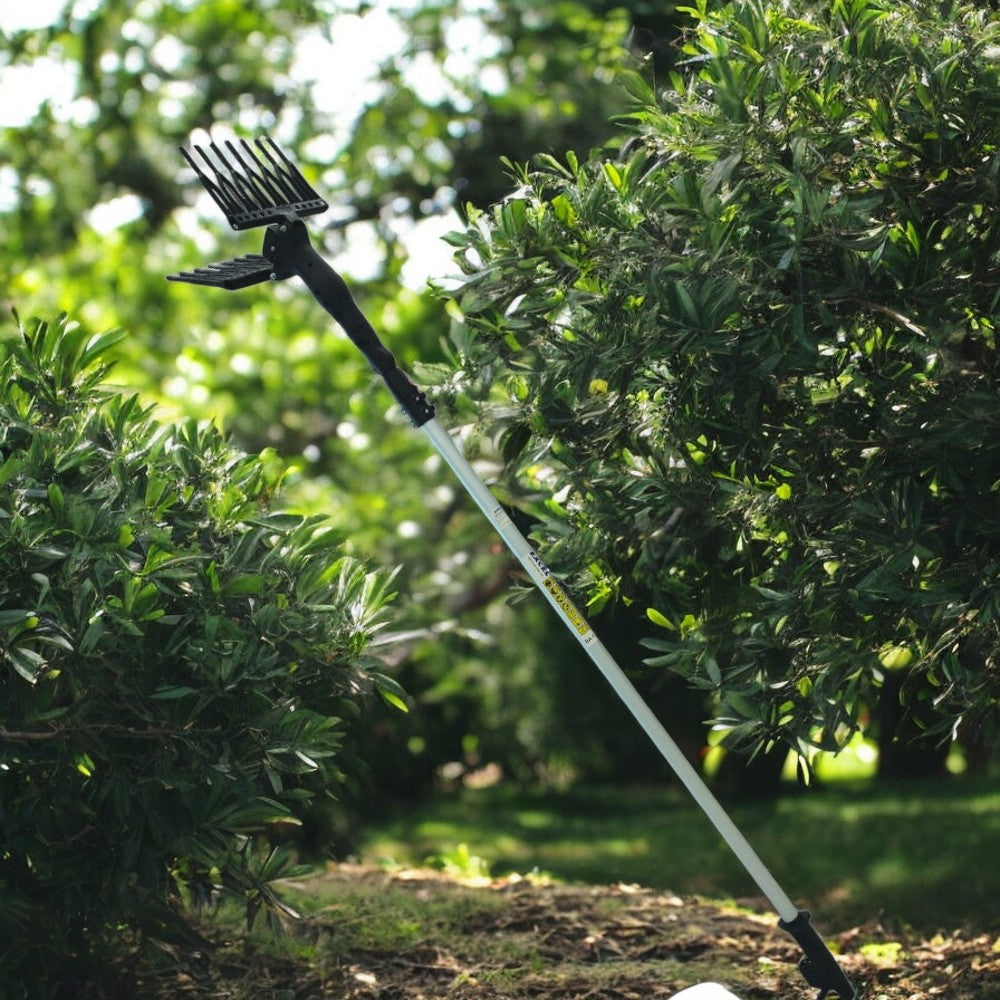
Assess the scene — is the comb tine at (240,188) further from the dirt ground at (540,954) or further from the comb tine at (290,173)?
the dirt ground at (540,954)

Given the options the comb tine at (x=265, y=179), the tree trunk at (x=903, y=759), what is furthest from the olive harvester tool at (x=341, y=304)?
the tree trunk at (x=903, y=759)

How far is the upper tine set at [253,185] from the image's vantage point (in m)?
3.87

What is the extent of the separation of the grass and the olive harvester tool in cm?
188

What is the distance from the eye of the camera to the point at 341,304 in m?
4.00

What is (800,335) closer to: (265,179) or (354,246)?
(265,179)

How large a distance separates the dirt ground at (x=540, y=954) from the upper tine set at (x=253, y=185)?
2.44 metres

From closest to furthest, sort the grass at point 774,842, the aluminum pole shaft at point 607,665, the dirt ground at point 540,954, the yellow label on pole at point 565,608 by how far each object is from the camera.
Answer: the aluminum pole shaft at point 607,665
the yellow label on pole at point 565,608
the dirt ground at point 540,954
the grass at point 774,842

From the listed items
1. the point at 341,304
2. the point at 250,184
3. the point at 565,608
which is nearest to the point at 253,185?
the point at 250,184

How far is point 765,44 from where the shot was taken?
3613 mm

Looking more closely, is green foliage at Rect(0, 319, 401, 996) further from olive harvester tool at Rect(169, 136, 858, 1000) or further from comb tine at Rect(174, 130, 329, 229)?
comb tine at Rect(174, 130, 329, 229)

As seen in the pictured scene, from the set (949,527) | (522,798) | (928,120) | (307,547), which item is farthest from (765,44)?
(522,798)

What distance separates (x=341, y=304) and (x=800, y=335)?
1.35 metres

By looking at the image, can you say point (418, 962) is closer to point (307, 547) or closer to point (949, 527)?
point (307, 547)

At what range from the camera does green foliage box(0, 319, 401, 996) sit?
3799mm
